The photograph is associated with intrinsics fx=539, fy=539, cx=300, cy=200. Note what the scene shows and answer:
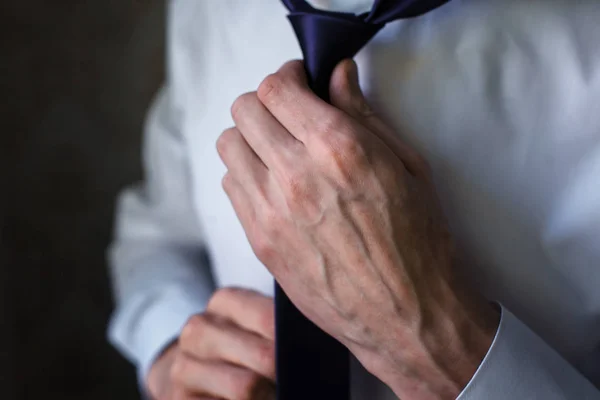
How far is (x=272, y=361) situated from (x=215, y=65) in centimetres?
36

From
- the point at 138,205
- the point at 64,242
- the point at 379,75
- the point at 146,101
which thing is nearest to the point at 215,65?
the point at 379,75

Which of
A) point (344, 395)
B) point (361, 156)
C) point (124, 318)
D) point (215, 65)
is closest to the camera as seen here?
point (361, 156)

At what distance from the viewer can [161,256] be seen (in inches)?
34.4

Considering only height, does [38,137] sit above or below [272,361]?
above

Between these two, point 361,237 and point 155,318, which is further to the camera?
point 155,318

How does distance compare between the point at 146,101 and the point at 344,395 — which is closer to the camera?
the point at 344,395

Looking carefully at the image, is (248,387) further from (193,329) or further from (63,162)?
(63,162)

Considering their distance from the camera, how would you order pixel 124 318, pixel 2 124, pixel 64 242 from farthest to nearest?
1. pixel 64 242
2. pixel 2 124
3. pixel 124 318

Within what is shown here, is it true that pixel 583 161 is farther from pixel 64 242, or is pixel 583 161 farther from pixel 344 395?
pixel 64 242

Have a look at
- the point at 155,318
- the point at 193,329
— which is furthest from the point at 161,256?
the point at 193,329

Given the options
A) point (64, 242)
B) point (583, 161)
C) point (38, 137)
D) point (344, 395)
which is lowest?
point (344, 395)

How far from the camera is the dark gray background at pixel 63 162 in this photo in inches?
39.7

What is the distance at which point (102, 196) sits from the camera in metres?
1.13

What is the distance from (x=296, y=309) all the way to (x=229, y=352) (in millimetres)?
128
